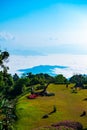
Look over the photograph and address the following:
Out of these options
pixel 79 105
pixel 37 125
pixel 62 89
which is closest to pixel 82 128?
pixel 37 125

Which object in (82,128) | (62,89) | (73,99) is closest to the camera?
(82,128)

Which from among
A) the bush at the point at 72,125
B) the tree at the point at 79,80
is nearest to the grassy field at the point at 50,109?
the bush at the point at 72,125

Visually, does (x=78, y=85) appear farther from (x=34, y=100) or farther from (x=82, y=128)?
(x=82, y=128)

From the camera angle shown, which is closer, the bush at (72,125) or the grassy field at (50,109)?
the bush at (72,125)

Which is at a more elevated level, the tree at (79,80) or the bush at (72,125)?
the tree at (79,80)

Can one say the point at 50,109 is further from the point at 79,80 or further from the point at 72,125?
the point at 79,80

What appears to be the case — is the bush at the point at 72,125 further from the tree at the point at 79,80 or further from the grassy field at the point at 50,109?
the tree at the point at 79,80

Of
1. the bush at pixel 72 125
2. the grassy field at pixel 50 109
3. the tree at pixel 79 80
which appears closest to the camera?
the bush at pixel 72 125

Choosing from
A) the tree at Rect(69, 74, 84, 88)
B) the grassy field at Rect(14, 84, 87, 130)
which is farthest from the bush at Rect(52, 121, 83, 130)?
the tree at Rect(69, 74, 84, 88)

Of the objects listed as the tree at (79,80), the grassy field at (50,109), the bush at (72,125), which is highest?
the tree at (79,80)
